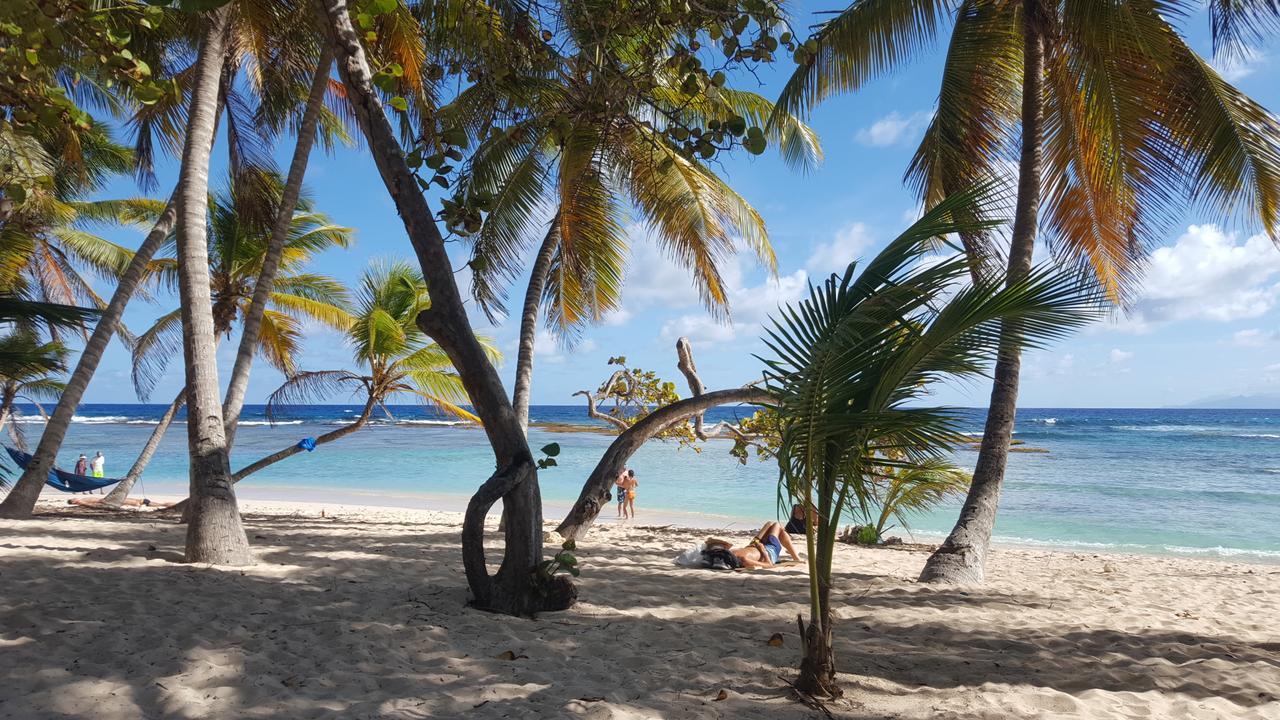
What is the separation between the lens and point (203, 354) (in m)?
5.08

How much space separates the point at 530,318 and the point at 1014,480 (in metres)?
17.4

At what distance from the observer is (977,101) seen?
275 inches

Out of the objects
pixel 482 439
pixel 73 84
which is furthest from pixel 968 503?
pixel 482 439

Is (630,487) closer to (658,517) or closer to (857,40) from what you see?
(658,517)

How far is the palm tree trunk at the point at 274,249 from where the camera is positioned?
271 inches

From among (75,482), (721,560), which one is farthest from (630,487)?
(75,482)

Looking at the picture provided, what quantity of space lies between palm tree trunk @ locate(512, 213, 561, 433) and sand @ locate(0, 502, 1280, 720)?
2536 millimetres

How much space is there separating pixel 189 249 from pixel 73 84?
670 cm

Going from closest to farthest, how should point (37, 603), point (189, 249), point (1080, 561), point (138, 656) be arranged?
point (138, 656) < point (37, 603) < point (189, 249) < point (1080, 561)

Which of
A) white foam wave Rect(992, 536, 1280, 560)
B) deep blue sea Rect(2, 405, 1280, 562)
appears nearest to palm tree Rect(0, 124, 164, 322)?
deep blue sea Rect(2, 405, 1280, 562)

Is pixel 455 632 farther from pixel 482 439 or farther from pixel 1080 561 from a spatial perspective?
pixel 482 439

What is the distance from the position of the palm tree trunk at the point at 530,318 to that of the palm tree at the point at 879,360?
5.35 metres

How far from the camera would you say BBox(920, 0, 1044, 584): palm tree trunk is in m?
5.96

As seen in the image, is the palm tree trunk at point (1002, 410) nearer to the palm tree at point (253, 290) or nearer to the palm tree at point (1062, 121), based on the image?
the palm tree at point (1062, 121)
